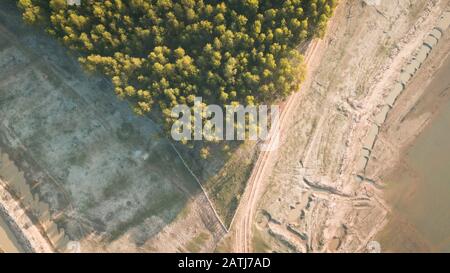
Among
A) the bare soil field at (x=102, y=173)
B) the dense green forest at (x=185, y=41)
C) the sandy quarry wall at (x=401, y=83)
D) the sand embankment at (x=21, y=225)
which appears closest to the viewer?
the dense green forest at (x=185, y=41)

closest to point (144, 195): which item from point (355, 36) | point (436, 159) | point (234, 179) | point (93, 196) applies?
point (93, 196)

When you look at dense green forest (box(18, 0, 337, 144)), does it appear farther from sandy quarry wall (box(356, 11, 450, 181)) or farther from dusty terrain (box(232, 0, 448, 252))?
sandy quarry wall (box(356, 11, 450, 181))

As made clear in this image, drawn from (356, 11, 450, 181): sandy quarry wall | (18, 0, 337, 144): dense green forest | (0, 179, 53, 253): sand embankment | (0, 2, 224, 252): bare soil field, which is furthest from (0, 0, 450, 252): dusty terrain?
(18, 0, 337, 144): dense green forest

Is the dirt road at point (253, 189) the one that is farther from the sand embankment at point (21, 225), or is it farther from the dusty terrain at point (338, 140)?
the sand embankment at point (21, 225)

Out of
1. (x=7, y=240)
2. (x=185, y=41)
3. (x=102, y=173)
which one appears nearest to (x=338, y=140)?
(x=185, y=41)

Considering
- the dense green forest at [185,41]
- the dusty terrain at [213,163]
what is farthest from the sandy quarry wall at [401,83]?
the dense green forest at [185,41]
